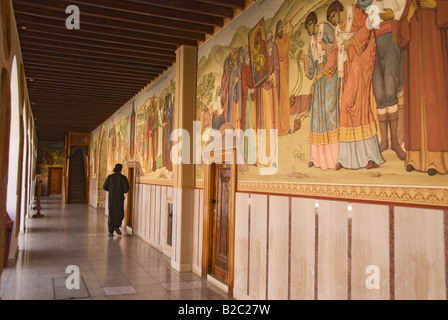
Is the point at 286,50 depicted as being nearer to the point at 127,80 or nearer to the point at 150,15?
the point at 150,15

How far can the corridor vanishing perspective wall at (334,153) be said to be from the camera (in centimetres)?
286

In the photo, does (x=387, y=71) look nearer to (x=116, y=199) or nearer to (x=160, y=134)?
(x=160, y=134)

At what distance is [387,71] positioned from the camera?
10.4ft

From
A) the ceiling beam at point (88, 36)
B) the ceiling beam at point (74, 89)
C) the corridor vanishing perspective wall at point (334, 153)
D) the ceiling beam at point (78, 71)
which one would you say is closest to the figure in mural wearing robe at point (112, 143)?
the ceiling beam at point (74, 89)

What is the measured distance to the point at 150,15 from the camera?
6137 millimetres

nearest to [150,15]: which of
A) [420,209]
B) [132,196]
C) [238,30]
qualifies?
[238,30]

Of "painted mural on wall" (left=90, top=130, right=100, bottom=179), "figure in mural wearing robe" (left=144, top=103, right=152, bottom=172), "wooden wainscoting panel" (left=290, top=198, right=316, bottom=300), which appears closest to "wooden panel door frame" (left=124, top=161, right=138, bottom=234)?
"figure in mural wearing robe" (left=144, top=103, right=152, bottom=172)

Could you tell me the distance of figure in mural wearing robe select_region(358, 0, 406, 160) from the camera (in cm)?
309

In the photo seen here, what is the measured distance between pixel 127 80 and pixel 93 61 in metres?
1.81

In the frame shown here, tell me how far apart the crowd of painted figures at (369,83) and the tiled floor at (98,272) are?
2.61 metres

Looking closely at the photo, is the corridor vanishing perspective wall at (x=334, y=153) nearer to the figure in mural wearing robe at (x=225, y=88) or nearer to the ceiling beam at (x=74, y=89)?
the figure in mural wearing robe at (x=225, y=88)

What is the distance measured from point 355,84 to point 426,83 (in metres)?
0.70

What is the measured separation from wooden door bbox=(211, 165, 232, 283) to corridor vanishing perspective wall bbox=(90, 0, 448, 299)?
0.52 meters

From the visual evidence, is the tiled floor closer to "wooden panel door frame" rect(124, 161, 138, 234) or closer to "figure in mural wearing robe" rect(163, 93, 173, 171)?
"wooden panel door frame" rect(124, 161, 138, 234)
